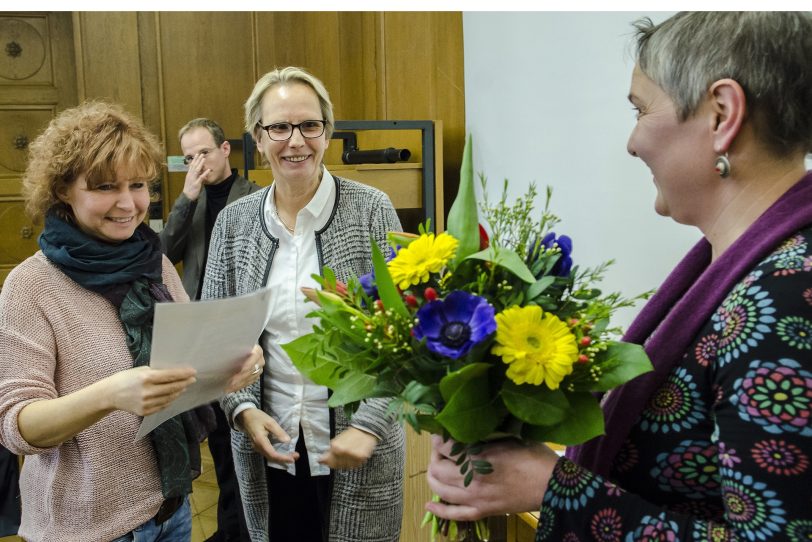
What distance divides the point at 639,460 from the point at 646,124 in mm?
409

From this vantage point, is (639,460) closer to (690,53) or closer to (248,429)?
(690,53)

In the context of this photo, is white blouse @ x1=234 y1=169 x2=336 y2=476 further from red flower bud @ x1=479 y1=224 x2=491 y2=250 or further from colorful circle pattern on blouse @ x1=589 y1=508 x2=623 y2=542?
colorful circle pattern on blouse @ x1=589 y1=508 x2=623 y2=542

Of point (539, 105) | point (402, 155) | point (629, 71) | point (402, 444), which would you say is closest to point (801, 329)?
point (402, 444)

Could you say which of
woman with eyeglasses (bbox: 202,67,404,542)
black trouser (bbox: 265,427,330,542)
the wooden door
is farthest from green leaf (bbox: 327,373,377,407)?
the wooden door

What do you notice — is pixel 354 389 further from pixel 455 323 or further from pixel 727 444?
pixel 727 444

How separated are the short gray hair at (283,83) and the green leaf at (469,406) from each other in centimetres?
126

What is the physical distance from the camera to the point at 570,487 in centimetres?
88

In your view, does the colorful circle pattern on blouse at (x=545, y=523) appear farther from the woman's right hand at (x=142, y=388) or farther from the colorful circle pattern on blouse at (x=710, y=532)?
the woman's right hand at (x=142, y=388)

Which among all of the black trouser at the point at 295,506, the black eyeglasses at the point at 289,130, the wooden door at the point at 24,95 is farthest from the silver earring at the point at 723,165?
the wooden door at the point at 24,95

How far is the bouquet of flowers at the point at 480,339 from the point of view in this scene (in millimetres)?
839

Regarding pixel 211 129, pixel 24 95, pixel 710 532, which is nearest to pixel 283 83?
pixel 710 532

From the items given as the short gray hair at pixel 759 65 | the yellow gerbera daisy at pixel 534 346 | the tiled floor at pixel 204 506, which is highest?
the short gray hair at pixel 759 65

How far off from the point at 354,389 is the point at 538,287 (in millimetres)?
276

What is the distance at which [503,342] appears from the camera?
84 cm
